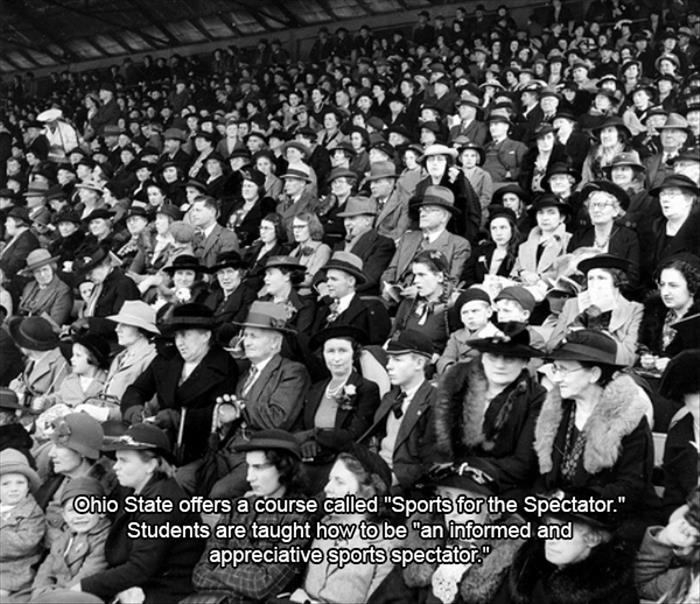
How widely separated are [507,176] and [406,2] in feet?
37.6

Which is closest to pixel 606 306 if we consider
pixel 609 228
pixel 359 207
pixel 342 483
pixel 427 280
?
pixel 427 280

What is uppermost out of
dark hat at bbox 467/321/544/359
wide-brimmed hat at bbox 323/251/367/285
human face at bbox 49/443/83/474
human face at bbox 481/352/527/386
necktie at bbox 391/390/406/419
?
wide-brimmed hat at bbox 323/251/367/285

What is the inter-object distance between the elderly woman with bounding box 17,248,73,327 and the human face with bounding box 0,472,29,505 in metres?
4.16

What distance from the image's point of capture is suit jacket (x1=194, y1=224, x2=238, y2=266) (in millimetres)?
9047

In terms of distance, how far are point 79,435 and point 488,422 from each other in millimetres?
2218

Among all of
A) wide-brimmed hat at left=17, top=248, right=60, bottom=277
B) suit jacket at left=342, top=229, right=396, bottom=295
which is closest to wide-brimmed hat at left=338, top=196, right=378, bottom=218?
suit jacket at left=342, top=229, right=396, bottom=295

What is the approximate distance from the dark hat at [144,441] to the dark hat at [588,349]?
6.33 ft

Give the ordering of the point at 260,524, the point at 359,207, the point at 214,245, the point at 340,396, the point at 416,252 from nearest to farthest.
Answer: the point at 260,524
the point at 340,396
the point at 416,252
the point at 359,207
the point at 214,245

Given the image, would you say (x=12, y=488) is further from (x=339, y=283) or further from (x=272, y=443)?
(x=339, y=283)

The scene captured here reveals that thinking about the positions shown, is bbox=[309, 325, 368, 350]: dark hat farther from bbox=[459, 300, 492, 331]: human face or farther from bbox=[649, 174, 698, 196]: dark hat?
bbox=[649, 174, 698, 196]: dark hat

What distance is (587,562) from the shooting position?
3404mm

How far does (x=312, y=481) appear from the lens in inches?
175

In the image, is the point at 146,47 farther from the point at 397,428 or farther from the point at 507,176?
the point at 397,428

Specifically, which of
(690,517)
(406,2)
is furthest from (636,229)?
(406,2)
